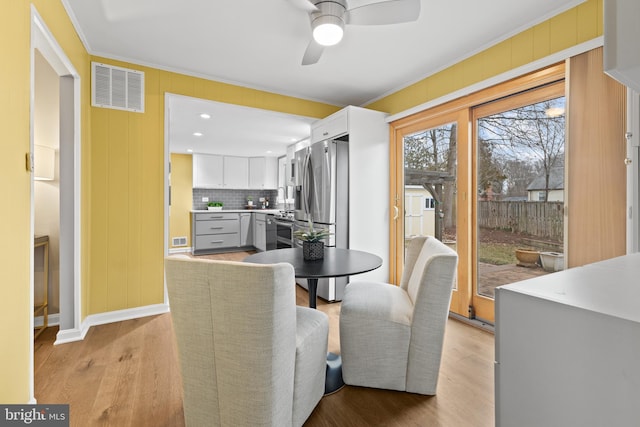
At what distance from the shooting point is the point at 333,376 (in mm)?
1883

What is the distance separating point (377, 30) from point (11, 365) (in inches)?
117

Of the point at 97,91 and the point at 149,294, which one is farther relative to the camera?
the point at 149,294

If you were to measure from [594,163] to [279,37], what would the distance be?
2.40 metres

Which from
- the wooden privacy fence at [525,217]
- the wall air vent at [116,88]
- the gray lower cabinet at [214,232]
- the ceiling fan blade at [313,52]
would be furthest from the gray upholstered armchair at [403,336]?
the gray lower cabinet at [214,232]

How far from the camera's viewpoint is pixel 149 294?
9.89 ft

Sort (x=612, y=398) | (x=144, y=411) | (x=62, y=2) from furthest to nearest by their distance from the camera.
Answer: (x=62, y=2) < (x=144, y=411) < (x=612, y=398)

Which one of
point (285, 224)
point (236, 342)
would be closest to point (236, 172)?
point (285, 224)

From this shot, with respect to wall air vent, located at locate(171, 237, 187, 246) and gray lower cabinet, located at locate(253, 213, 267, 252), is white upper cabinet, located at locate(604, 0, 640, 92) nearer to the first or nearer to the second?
gray lower cabinet, located at locate(253, 213, 267, 252)

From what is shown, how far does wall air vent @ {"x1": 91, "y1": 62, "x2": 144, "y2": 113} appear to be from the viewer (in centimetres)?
275

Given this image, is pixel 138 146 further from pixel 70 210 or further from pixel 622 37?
pixel 622 37

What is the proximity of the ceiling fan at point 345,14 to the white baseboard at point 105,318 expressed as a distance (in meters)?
2.84

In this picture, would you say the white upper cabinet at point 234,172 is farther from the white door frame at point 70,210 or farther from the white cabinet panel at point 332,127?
the white door frame at point 70,210

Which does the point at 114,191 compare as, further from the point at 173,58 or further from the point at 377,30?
the point at 377,30

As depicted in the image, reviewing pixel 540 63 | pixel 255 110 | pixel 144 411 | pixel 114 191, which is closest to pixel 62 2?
pixel 114 191
